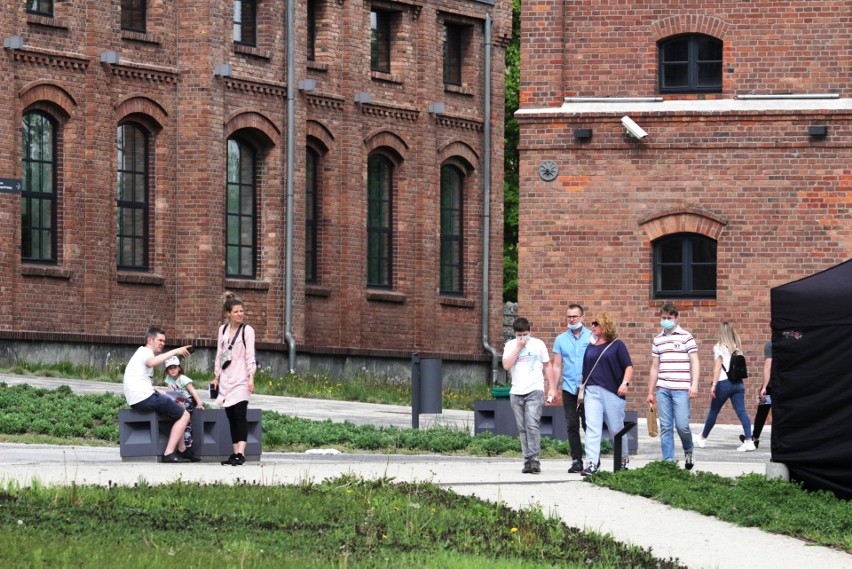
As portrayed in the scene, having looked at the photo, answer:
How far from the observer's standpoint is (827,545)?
43.8 feet

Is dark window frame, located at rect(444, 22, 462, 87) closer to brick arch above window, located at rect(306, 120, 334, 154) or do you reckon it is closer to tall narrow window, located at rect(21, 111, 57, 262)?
brick arch above window, located at rect(306, 120, 334, 154)

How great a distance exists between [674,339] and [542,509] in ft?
16.0

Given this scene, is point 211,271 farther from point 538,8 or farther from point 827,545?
point 827,545

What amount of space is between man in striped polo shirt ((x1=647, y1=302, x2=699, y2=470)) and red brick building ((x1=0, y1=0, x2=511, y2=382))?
16.4 meters

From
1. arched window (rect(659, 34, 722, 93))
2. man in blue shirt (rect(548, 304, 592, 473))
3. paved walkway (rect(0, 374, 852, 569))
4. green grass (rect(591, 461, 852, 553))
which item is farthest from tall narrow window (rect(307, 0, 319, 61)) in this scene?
green grass (rect(591, 461, 852, 553))

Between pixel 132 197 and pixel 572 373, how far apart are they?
18669 mm

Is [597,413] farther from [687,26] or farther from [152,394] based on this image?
[687,26]

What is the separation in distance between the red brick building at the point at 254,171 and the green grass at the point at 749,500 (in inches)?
715

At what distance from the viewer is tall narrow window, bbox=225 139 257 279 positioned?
1496 inches

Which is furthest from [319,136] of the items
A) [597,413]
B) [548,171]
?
[597,413]

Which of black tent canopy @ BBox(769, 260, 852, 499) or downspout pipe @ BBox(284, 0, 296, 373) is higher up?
downspout pipe @ BBox(284, 0, 296, 373)

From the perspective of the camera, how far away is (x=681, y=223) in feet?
90.9

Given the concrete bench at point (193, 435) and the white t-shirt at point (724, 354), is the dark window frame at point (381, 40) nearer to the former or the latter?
the white t-shirt at point (724, 354)

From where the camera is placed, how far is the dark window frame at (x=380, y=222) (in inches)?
1642
